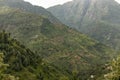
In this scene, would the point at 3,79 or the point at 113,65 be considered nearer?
the point at 113,65

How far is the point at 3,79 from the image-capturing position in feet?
136

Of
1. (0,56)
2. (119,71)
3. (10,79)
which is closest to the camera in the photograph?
(119,71)

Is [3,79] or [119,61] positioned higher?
[119,61]

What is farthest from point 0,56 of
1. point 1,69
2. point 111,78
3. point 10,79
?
point 111,78

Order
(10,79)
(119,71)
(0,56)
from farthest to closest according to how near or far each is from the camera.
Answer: (10,79), (0,56), (119,71)

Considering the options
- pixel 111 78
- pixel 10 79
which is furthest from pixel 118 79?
pixel 10 79

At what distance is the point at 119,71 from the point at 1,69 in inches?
596

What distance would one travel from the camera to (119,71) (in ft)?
122

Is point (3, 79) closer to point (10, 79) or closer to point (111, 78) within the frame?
point (10, 79)

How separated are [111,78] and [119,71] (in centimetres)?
137

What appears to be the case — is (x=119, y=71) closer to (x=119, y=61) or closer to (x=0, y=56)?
(x=119, y=61)

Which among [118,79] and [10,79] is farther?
[10,79]

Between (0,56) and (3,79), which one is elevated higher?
(0,56)

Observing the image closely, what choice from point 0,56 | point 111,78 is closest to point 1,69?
point 0,56
